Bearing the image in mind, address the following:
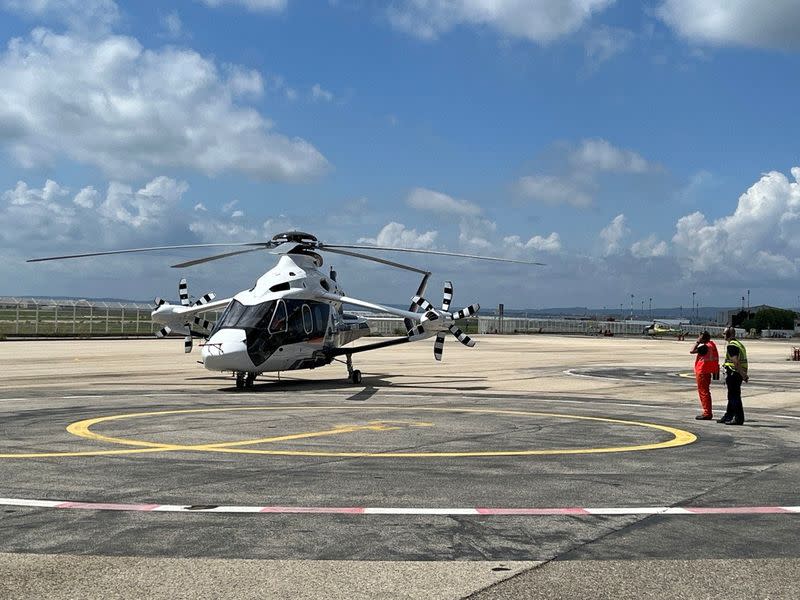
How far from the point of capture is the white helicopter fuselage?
81.5 ft

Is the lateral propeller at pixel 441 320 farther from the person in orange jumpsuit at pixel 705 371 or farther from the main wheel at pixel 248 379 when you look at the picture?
the person in orange jumpsuit at pixel 705 371

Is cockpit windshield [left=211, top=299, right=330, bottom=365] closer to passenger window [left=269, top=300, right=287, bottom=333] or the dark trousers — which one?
passenger window [left=269, top=300, right=287, bottom=333]

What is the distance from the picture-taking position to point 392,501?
9.80 metres

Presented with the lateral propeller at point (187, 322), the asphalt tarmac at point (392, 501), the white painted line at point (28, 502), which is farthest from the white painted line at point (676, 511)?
the lateral propeller at point (187, 322)

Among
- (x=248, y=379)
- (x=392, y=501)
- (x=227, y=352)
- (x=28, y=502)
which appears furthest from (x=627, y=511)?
(x=248, y=379)

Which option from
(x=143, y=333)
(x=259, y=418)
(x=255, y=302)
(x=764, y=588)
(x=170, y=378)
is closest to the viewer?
(x=764, y=588)

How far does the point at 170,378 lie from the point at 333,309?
7532mm

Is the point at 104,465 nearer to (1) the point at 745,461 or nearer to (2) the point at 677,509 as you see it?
(2) the point at 677,509

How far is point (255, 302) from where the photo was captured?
85.5ft

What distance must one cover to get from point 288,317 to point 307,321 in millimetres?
1071

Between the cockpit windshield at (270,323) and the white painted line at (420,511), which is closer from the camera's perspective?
the white painted line at (420,511)

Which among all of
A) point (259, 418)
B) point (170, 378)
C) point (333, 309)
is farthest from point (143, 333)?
point (259, 418)

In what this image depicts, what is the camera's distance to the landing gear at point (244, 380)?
26352 mm

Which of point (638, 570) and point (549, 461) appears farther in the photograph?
point (549, 461)
